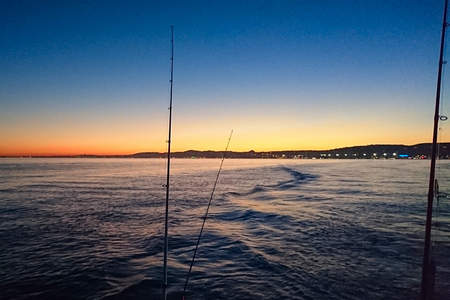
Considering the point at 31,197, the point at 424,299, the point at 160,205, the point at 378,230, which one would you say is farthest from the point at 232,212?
the point at 31,197

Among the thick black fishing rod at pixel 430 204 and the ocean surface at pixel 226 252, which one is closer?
the thick black fishing rod at pixel 430 204

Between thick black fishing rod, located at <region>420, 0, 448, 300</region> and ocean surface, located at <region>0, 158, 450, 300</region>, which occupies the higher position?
thick black fishing rod, located at <region>420, 0, 448, 300</region>

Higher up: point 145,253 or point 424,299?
point 424,299

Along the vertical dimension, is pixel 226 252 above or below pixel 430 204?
below

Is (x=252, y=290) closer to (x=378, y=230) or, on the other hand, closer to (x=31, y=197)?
(x=378, y=230)

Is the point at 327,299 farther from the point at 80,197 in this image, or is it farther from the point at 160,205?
the point at 80,197

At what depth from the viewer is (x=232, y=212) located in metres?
16.4

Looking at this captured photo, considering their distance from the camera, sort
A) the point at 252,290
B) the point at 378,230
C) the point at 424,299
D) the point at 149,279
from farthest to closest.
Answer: the point at 378,230, the point at 149,279, the point at 252,290, the point at 424,299

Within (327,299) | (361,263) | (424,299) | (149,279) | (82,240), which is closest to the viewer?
(424,299)

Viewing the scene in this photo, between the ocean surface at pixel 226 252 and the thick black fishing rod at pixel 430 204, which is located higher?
the thick black fishing rod at pixel 430 204

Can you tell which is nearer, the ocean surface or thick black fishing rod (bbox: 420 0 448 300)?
thick black fishing rod (bbox: 420 0 448 300)

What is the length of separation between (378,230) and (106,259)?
10.6m

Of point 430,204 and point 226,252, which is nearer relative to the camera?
point 430,204

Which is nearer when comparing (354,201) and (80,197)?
(354,201)
